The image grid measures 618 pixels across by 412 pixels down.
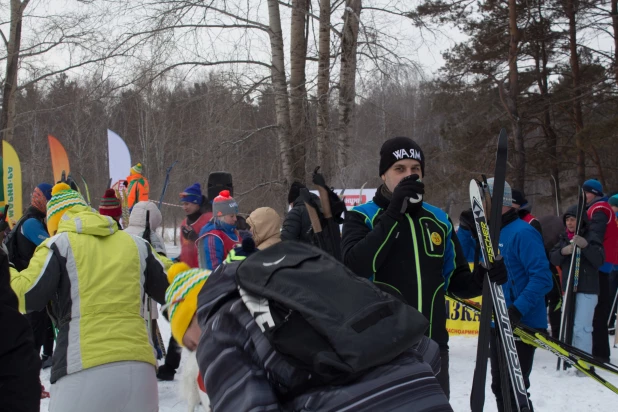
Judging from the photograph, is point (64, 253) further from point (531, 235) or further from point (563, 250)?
point (563, 250)

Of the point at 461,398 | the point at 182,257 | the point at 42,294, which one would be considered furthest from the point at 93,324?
the point at 461,398

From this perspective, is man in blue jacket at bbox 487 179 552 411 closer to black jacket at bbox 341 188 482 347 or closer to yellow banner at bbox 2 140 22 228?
black jacket at bbox 341 188 482 347

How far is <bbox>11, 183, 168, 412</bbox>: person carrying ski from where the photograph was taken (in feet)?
8.96

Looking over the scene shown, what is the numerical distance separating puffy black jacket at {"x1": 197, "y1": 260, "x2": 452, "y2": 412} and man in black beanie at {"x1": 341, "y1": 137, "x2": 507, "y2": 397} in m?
1.31

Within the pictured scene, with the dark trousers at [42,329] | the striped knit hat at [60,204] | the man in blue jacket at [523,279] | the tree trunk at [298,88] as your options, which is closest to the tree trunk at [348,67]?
the tree trunk at [298,88]

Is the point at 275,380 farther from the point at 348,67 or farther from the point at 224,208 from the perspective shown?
the point at 348,67

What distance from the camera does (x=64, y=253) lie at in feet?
9.10

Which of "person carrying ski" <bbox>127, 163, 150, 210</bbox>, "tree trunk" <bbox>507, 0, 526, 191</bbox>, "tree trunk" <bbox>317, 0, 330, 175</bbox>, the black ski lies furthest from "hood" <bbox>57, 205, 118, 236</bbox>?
"tree trunk" <bbox>507, 0, 526, 191</bbox>

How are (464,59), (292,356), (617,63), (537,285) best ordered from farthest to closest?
(464,59)
(617,63)
(537,285)
(292,356)

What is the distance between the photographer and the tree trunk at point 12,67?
14.0 metres

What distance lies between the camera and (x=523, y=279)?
393cm

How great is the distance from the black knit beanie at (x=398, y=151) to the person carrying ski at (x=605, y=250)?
4295 mm

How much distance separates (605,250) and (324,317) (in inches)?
258

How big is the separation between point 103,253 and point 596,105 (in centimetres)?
1733
